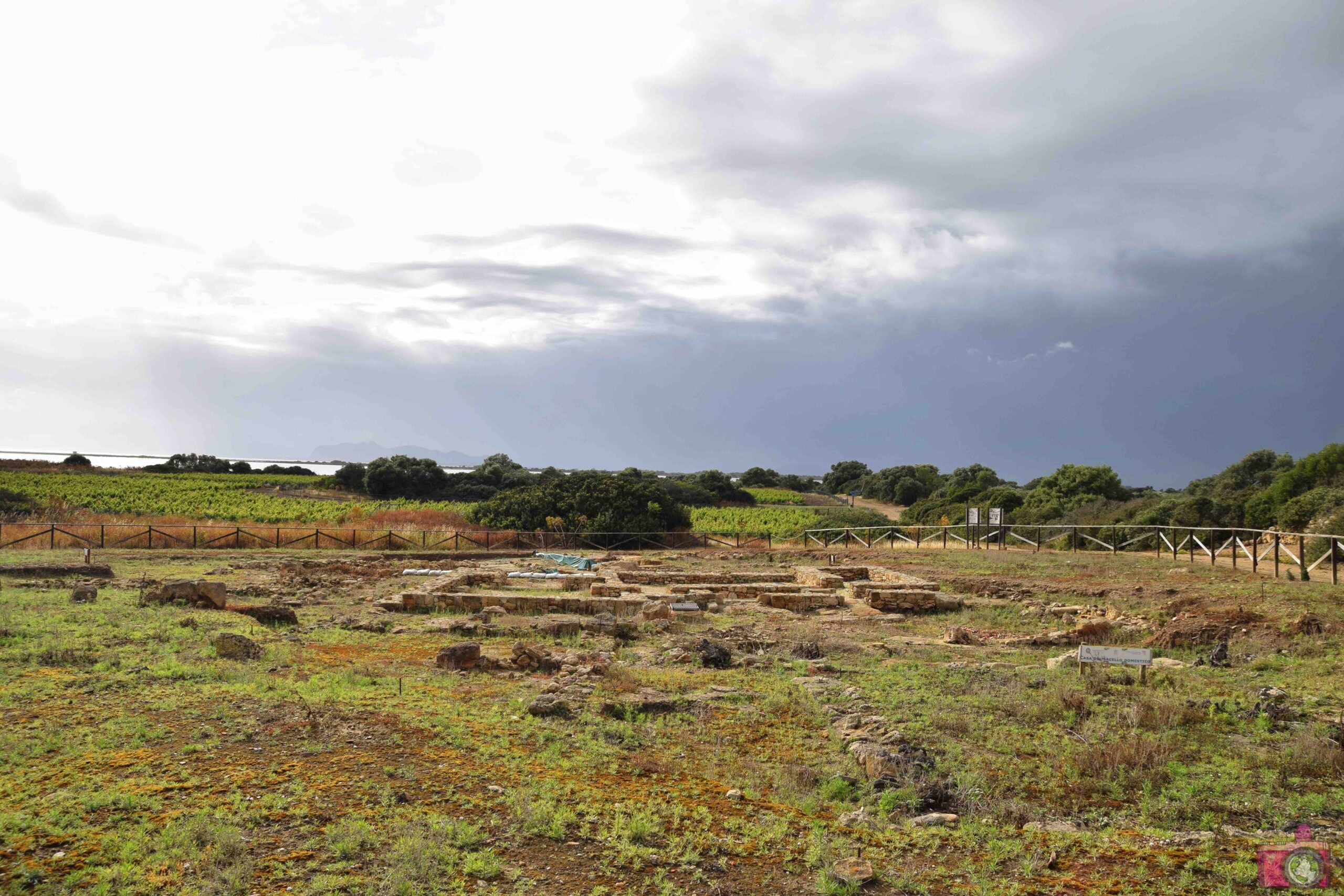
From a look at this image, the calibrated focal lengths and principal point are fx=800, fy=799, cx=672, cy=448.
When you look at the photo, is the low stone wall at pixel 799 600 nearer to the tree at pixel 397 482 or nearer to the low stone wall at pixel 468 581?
the low stone wall at pixel 468 581

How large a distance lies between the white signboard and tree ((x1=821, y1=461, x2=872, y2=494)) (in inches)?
2831

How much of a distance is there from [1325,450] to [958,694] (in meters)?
32.3

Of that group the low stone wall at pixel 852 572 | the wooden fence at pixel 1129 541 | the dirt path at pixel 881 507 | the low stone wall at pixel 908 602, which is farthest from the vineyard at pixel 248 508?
the low stone wall at pixel 908 602

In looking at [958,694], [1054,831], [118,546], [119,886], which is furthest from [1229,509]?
[118,546]

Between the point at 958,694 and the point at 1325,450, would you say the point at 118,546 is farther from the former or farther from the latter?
the point at 1325,450

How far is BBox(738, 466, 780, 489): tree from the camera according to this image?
8262 cm

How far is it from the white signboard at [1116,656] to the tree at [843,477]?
71.9 meters

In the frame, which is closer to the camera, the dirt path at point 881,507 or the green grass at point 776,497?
the dirt path at point 881,507

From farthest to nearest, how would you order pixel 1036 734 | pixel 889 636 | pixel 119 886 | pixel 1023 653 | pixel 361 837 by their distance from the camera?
pixel 889 636, pixel 1023 653, pixel 1036 734, pixel 361 837, pixel 119 886

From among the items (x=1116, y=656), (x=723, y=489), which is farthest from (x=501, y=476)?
(x=1116, y=656)

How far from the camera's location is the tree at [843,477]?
83.4 meters

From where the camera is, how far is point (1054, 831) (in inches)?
233

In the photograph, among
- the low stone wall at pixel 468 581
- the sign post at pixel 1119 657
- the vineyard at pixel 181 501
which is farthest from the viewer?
the vineyard at pixel 181 501

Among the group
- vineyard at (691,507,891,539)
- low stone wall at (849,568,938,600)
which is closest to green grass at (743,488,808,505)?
vineyard at (691,507,891,539)
